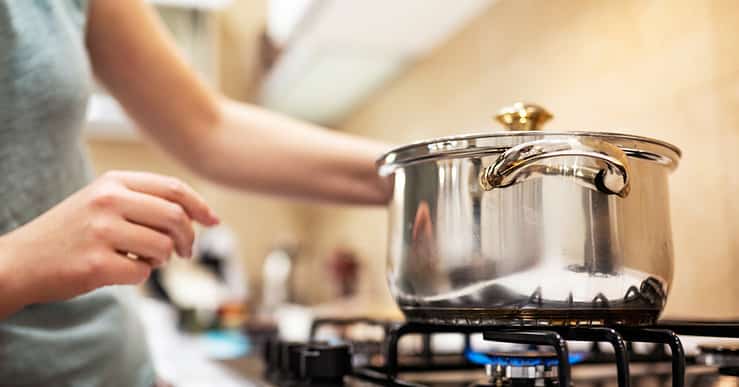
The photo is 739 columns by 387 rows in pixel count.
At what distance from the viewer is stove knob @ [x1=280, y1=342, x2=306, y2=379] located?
57 centimetres

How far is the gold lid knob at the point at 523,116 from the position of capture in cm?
51

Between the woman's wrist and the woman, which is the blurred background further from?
the woman's wrist

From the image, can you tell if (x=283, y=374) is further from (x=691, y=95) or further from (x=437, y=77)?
(x=437, y=77)

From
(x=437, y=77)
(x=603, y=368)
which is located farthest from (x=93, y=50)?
(x=437, y=77)

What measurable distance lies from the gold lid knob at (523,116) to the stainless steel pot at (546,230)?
7 centimetres

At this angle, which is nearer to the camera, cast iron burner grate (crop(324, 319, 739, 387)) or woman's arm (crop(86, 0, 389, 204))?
cast iron burner grate (crop(324, 319, 739, 387))

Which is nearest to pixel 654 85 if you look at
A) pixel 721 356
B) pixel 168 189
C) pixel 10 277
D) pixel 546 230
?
pixel 721 356

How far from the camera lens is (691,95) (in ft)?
2.56

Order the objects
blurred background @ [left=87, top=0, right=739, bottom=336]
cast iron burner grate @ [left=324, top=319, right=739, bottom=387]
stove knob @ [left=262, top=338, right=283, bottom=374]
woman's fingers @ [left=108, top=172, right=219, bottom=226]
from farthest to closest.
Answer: blurred background @ [left=87, top=0, right=739, bottom=336] < stove knob @ [left=262, top=338, right=283, bottom=374] < woman's fingers @ [left=108, top=172, right=219, bottom=226] < cast iron burner grate @ [left=324, top=319, right=739, bottom=387]

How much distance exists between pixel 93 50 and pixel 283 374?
0.39 meters

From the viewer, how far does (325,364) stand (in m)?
0.54

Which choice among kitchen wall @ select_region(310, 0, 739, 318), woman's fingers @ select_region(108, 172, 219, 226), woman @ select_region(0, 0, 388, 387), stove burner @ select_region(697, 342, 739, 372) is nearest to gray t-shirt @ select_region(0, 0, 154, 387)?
woman @ select_region(0, 0, 388, 387)

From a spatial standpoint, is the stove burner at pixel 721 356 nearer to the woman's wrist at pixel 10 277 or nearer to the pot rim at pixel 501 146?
the pot rim at pixel 501 146

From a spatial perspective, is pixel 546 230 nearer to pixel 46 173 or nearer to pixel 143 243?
pixel 143 243
